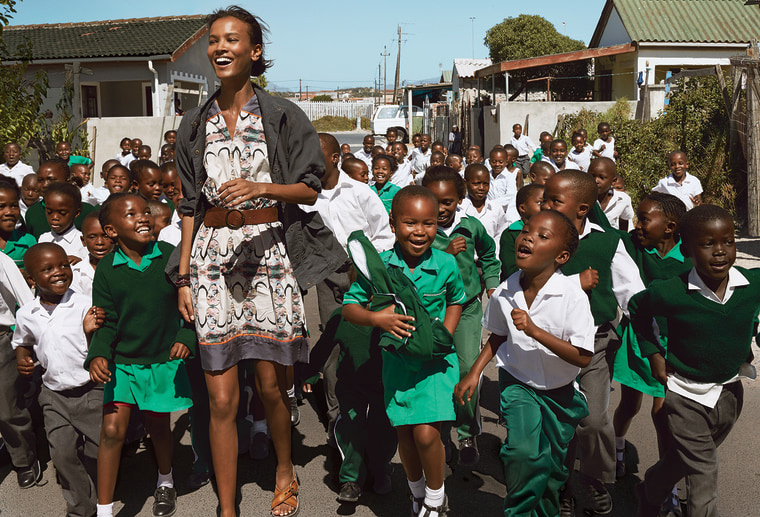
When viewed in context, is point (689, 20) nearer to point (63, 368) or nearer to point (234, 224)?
point (234, 224)

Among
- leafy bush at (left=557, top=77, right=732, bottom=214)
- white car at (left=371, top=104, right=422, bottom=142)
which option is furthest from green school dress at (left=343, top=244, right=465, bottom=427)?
white car at (left=371, top=104, right=422, bottom=142)

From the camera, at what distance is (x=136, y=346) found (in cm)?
387

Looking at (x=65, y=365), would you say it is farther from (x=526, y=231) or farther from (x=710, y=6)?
(x=710, y=6)

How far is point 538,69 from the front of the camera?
3266 cm

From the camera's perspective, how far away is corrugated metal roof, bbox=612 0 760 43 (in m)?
26.4

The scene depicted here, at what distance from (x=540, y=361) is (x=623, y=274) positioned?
88cm

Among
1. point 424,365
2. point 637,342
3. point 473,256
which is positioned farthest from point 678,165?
point 424,365

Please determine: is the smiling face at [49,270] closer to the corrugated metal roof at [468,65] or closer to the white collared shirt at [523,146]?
the white collared shirt at [523,146]

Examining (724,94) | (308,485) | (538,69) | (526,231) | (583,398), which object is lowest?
(308,485)

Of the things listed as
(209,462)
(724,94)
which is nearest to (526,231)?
(209,462)

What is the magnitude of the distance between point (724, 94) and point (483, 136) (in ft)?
38.3

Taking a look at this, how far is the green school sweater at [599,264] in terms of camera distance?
392 cm

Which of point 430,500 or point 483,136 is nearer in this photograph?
point 430,500

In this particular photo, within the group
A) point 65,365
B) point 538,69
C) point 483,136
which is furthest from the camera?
point 538,69
